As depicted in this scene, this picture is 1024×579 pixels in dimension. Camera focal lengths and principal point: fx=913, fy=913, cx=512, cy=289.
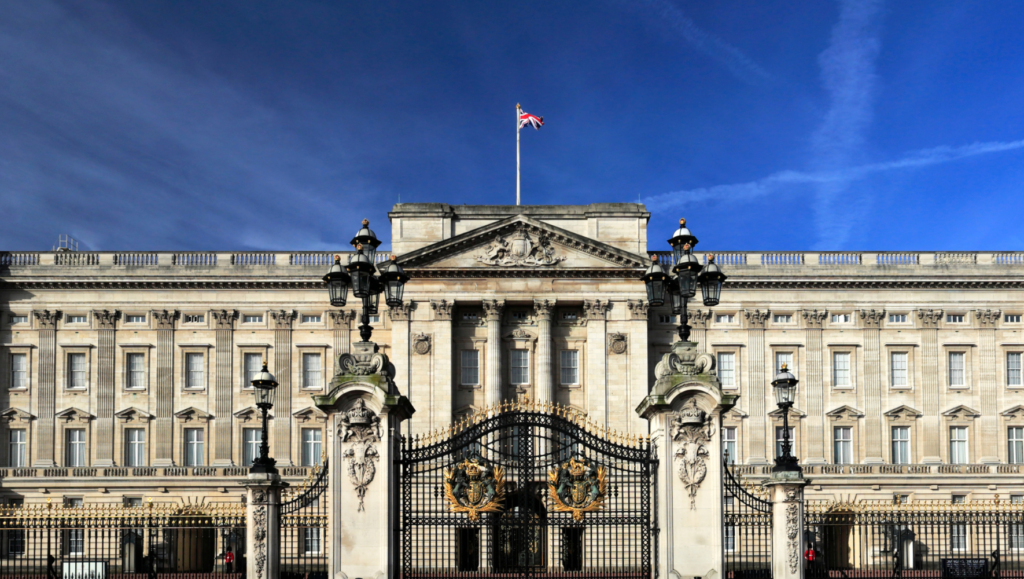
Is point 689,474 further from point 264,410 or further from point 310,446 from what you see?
point 310,446

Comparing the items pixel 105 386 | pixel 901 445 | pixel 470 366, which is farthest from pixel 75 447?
pixel 901 445

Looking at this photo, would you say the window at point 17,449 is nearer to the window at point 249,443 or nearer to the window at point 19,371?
the window at point 19,371

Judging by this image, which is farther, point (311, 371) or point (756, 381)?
point (311, 371)

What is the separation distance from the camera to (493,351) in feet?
147

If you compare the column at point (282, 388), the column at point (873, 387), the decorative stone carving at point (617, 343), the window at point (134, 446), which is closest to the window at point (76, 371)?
the window at point (134, 446)

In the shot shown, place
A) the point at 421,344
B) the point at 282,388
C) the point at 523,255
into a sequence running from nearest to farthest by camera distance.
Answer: the point at 421,344
the point at 523,255
the point at 282,388

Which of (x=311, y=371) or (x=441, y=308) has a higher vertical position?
(x=441, y=308)

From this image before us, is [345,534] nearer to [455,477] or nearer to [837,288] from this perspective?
[455,477]

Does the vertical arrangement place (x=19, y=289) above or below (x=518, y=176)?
below

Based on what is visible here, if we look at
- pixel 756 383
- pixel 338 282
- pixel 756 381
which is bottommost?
pixel 756 383

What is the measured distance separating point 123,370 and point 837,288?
120 ft

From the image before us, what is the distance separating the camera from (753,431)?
4606cm

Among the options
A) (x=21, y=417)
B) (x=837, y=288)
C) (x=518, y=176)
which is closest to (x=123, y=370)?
(x=21, y=417)

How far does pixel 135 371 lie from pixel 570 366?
22.1 meters
